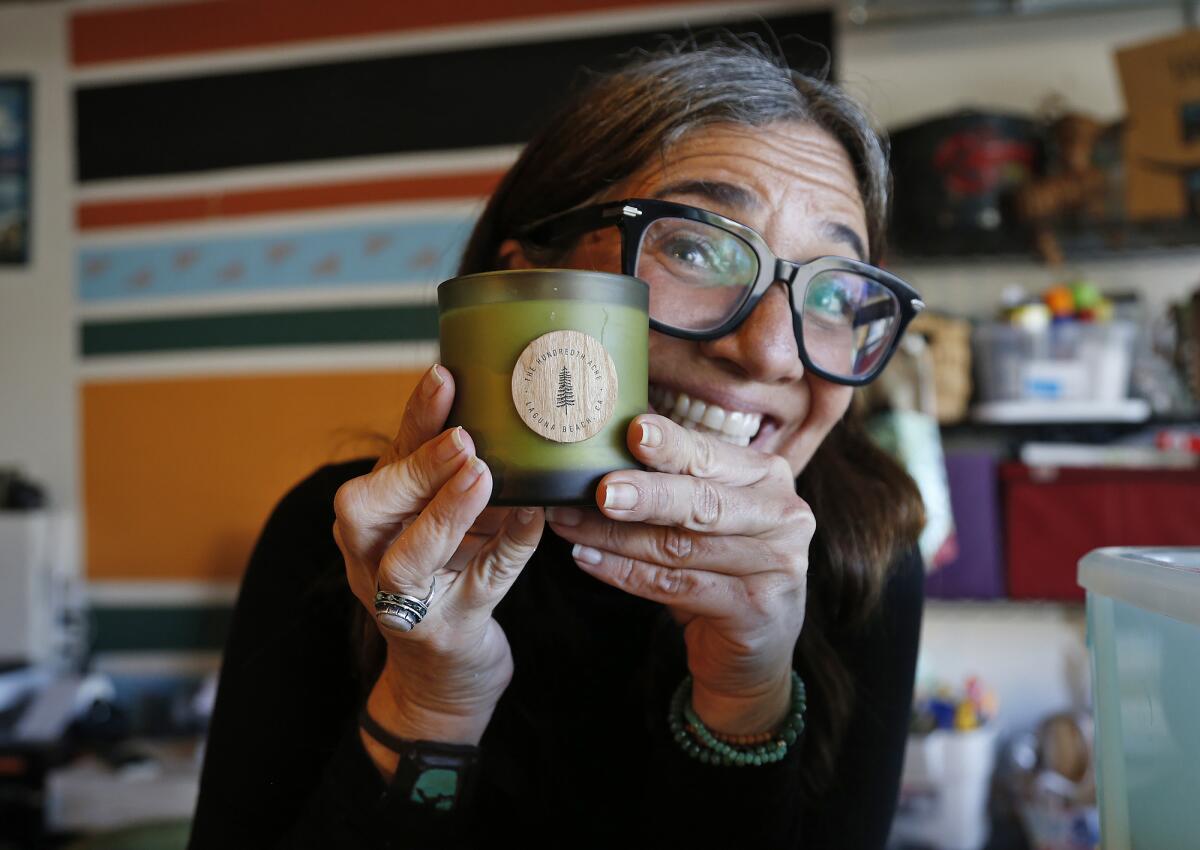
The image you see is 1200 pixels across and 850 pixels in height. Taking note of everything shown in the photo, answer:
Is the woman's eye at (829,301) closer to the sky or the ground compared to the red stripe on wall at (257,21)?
closer to the ground

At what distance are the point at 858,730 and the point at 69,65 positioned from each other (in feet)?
12.4

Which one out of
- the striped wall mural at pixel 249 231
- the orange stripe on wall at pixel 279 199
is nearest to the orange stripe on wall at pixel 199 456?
the striped wall mural at pixel 249 231

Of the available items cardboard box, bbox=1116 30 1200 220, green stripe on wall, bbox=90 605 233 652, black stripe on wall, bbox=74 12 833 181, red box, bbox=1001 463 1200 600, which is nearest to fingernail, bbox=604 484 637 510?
red box, bbox=1001 463 1200 600

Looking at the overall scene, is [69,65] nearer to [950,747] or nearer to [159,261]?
[159,261]

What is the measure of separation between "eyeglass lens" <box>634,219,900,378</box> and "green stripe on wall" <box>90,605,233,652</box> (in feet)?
9.61

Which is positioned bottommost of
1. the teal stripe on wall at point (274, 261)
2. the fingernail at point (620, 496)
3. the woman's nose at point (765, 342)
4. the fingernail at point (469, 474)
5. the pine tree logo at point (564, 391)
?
the fingernail at point (620, 496)

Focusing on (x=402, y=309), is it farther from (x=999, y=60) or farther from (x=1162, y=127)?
(x=1162, y=127)

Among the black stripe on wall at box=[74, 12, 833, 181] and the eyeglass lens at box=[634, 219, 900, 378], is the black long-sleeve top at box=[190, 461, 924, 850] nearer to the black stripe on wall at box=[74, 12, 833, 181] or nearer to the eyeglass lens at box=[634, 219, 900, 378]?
the eyeglass lens at box=[634, 219, 900, 378]

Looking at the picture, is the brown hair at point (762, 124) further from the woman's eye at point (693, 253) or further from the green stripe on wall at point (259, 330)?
the green stripe on wall at point (259, 330)

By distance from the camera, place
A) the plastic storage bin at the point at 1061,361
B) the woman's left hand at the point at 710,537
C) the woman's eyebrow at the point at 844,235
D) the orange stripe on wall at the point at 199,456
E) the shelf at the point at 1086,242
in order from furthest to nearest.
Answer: the orange stripe on wall at the point at 199,456, the shelf at the point at 1086,242, the plastic storage bin at the point at 1061,361, the woman's eyebrow at the point at 844,235, the woman's left hand at the point at 710,537

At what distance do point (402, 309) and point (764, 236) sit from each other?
2606 millimetres

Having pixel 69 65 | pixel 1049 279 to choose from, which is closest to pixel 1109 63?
pixel 1049 279

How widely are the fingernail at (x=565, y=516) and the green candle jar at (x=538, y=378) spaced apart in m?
0.07

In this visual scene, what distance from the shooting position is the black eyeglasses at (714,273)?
31.4 inches
